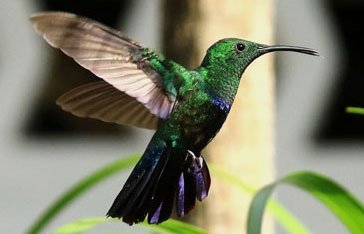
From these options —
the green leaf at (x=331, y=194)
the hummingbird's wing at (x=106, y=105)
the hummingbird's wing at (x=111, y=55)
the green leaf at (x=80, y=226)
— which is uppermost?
the hummingbird's wing at (x=111, y=55)

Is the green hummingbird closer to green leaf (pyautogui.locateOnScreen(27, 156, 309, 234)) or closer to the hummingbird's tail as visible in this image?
the hummingbird's tail

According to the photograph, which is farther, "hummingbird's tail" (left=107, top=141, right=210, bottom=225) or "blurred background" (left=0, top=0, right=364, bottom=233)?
"blurred background" (left=0, top=0, right=364, bottom=233)

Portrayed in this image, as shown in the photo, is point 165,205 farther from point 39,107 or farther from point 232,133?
point 39,107

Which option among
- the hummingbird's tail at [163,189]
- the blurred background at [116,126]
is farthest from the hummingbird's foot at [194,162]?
the blurred background at [116,126]

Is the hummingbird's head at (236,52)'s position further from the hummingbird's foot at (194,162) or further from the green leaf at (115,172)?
the green leaf at (115,172)

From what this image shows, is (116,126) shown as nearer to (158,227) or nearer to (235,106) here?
(235,106)

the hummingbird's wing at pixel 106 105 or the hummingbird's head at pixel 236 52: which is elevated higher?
the hummingbird's head at pixel 236 52

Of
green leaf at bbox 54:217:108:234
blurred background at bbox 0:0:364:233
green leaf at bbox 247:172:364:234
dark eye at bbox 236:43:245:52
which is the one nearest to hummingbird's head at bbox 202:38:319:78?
dark eye at bbox 236:43:245:52

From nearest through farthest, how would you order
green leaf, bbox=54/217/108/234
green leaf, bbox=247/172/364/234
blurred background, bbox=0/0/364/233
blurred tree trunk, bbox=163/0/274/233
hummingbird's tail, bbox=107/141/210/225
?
1. hummingbird's tail, bbox=107/141/210/225
2. green leaf, bbox=247/172/364/234
3. green leaf, bbox=54/217/108/234
4. blurred tree trunk, bbox=163/0/274/233
5. blurred background, bbox=0/0/364/233
